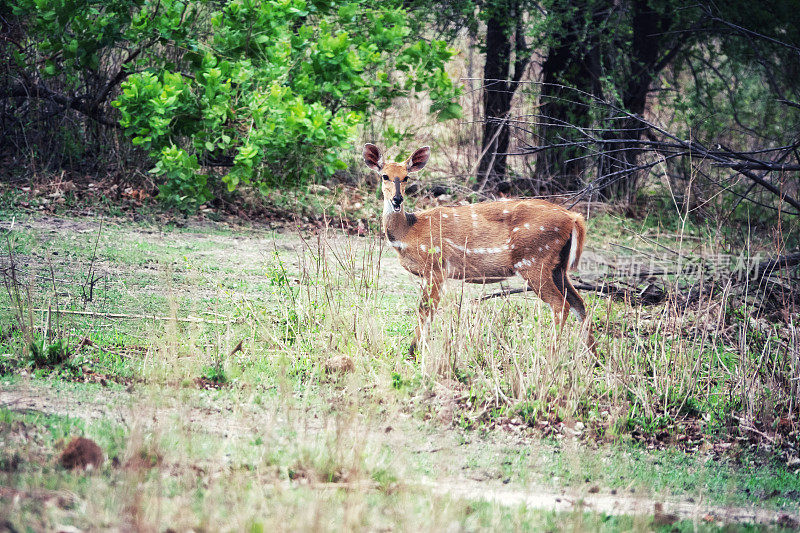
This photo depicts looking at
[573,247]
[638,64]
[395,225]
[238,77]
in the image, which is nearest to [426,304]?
[395,225]

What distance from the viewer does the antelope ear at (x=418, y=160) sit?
23.6 ft

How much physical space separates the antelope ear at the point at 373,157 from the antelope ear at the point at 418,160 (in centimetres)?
24

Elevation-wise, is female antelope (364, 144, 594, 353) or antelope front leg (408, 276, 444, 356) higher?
female antelope (364, 144, 594, 353)

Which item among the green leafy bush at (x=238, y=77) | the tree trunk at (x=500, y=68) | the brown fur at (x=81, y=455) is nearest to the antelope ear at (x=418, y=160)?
the green leafy bush at (x=238, y=77)

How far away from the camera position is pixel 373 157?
286 inches

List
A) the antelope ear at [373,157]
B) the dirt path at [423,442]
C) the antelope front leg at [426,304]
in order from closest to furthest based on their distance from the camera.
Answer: the dirt path at [423,442] → the antelope front leg at [426,304] → the antelope ear at [373,157]

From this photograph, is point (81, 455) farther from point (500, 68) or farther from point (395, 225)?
point (500, 68)

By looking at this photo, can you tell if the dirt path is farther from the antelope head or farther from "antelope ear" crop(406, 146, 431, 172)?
"antelope ear" crop(406, 146, 431, 172)

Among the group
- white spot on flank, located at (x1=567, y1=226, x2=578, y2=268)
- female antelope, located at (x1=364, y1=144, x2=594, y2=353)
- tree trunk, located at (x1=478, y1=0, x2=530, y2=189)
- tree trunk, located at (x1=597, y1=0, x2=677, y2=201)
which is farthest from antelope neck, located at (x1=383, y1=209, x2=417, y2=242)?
tree trunk, located at (x1=597, y1=0, x2=677, y2=201)

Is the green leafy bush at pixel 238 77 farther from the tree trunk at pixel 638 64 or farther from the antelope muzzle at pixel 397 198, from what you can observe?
the tree trunk at pixel 638 64

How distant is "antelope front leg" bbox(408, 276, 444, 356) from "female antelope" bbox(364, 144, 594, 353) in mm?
127

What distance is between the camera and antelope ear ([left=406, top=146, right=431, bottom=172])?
7.20 meters

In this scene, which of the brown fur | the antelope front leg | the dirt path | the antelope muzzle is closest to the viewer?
the brown fur

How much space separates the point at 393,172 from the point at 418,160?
0.46 m
